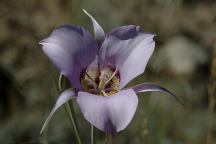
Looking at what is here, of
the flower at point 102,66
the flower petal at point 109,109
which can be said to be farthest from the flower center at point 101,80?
the flower petal at point 109,109

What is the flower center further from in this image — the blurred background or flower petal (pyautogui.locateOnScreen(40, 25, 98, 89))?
the blurred background

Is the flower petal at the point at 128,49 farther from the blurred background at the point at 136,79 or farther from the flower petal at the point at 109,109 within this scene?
the blurred background at the point at 136,79

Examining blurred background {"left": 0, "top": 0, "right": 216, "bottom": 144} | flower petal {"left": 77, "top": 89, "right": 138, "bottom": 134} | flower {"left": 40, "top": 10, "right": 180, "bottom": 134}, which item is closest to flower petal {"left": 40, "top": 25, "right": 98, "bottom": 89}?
flower {"left": 40, "top": 10, "right": 180, "bottom": 134}

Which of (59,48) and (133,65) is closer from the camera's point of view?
(59,48)

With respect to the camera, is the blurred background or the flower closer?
the flower

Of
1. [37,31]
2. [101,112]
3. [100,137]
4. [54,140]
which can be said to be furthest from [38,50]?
[101,112]

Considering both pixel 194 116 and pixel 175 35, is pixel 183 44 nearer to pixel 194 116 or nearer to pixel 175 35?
pixel 175 35

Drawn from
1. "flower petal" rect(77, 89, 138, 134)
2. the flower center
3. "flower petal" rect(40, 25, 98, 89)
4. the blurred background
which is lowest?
the blurred background
